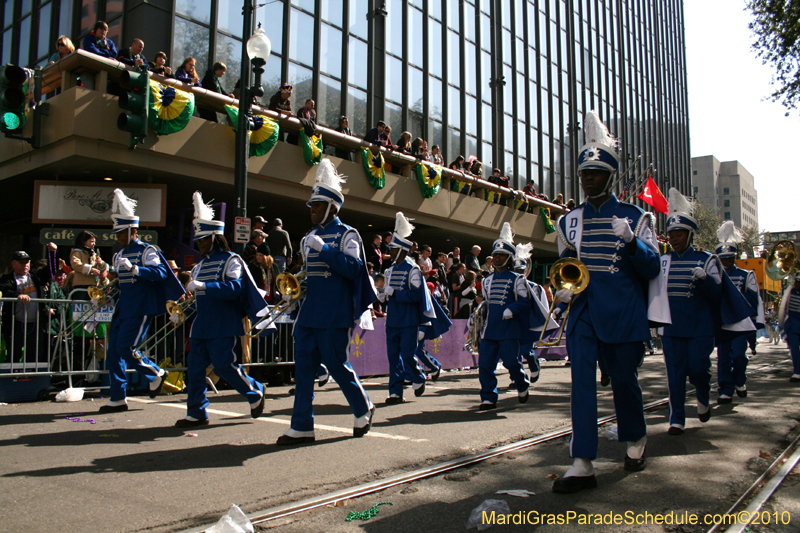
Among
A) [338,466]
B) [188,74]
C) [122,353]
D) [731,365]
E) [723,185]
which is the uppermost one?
[723,185]

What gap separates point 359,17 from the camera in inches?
866

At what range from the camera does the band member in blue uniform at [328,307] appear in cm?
574

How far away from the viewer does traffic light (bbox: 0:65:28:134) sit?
33.0 feet

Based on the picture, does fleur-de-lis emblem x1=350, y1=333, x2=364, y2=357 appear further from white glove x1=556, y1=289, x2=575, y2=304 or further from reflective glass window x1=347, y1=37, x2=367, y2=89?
reflective glass window x1=347, y1=37, x2=367, y2=89

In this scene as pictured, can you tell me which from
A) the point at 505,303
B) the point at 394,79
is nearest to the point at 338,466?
the point at 505,303

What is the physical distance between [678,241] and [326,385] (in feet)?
19.5

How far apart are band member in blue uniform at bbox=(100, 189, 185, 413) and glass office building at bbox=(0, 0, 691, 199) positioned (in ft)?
14.6

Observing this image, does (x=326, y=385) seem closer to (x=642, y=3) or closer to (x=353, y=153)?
(x=353, y=153)

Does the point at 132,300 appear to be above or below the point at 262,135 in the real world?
below

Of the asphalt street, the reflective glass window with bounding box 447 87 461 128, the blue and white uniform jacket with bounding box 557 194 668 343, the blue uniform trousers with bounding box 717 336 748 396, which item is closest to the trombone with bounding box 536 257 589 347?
the blue and white uniform jacket with bounding box 557 194 668 343

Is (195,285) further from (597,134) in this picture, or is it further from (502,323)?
(597,134)

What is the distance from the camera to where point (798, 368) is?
11.1 meters

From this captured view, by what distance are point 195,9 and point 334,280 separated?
1333 centimetres

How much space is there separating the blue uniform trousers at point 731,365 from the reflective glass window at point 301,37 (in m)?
14.7
